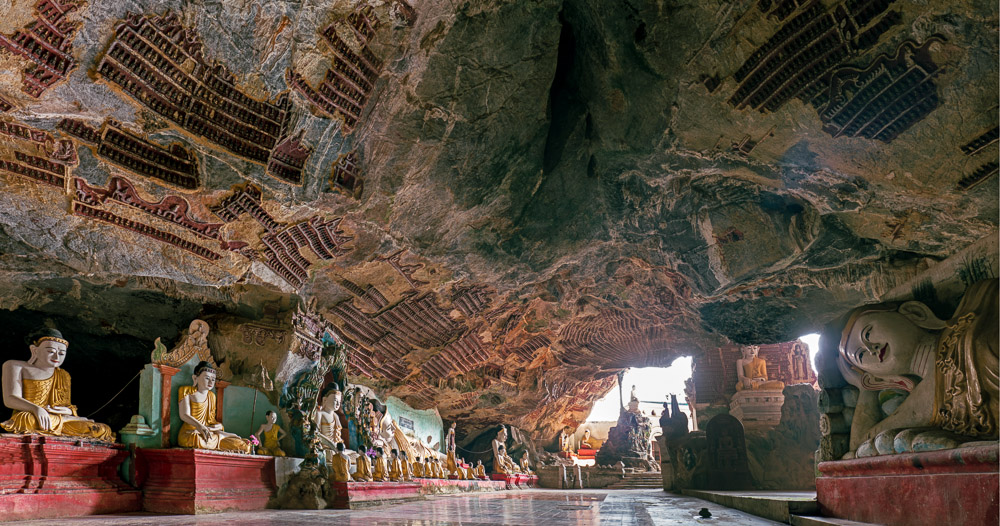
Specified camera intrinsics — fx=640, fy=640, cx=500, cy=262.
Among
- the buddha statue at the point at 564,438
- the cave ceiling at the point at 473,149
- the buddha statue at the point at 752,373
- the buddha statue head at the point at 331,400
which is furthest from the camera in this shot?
the buddha statue at the point at 564,438

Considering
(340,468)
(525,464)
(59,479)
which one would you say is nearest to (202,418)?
(59,479)

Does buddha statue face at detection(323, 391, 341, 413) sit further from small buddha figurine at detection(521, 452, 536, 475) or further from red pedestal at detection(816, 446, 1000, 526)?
small buddha figurine at detection(521, 452, 536, 475)

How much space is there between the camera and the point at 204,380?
335 inches

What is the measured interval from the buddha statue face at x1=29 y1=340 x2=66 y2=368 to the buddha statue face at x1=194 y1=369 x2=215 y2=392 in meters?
1.65

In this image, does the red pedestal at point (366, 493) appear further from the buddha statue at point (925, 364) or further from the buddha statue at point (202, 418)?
the buddha statue at point (925, 364)

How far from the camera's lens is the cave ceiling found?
5555mm

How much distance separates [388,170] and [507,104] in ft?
5.46

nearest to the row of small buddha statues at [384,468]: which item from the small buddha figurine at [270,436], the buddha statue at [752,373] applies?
the small buddha figurine at [270,436]

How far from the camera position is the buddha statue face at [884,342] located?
540 cm

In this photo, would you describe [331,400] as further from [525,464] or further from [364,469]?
[525,464]

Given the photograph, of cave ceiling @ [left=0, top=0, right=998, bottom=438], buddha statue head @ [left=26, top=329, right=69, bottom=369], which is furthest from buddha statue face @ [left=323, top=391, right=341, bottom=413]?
buddha statue head @ [left=26, top=329, right=69, bottom=369]

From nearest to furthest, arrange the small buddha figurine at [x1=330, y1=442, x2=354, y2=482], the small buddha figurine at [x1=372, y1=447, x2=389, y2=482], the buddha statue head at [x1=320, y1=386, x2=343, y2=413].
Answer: the small buddha figurine at [x1=330, y1=442, x2=354, y2=482], the buddha statue head at [x1=320, y1=386, x2=343, y2=413], the small buddha figurine at [x1=372, y1=447, x2=389, y2=482]

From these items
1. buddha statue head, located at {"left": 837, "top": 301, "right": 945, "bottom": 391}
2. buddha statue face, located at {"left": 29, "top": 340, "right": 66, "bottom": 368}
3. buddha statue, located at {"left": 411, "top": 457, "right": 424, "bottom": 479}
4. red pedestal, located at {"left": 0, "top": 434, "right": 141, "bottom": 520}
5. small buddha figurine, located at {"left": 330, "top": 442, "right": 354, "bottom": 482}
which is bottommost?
buddha statue, located at {"left": 411, "top": 457, "right": 424, "bottom": 479}

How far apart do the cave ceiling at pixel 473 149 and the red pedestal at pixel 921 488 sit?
9.48 ft
